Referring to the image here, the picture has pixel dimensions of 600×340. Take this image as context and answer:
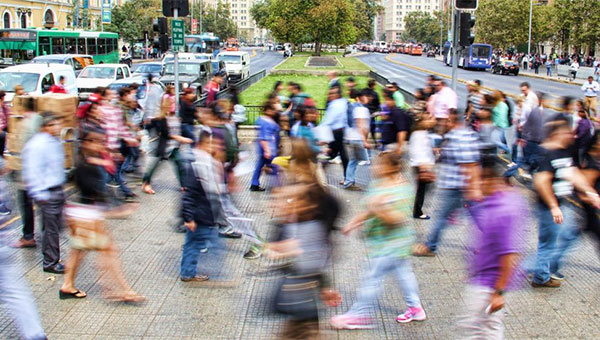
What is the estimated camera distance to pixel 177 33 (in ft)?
51.9

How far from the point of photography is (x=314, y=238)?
4797 mm

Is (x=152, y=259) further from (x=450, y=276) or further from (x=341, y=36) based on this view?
(x=341, y=36)

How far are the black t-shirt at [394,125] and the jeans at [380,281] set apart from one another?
482 cm

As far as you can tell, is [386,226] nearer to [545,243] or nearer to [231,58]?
[545,243]

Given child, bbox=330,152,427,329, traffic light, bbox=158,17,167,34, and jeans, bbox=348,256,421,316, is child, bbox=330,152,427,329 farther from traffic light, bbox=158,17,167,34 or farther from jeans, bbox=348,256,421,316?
traffic light, bbox=158,17,167,34

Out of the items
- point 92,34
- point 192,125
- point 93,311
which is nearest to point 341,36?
point 92,34

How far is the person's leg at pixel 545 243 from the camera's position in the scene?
6750mm

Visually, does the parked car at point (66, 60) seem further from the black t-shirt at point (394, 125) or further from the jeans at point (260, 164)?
the black t-shirt at point (394, 125)

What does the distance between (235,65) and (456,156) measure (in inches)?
1250

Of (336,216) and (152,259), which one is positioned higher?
(336,216)

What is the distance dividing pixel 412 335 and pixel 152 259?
11.5 ft

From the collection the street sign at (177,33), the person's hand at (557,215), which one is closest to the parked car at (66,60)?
the street sign at (177,33)

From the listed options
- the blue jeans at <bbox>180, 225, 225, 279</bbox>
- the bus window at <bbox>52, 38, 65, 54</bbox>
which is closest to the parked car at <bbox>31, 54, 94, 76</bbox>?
the bus window at <bbox>52, 38, 65, 54</bbox>

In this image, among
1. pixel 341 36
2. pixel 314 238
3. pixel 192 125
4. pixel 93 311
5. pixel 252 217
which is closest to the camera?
pixel 314 238
